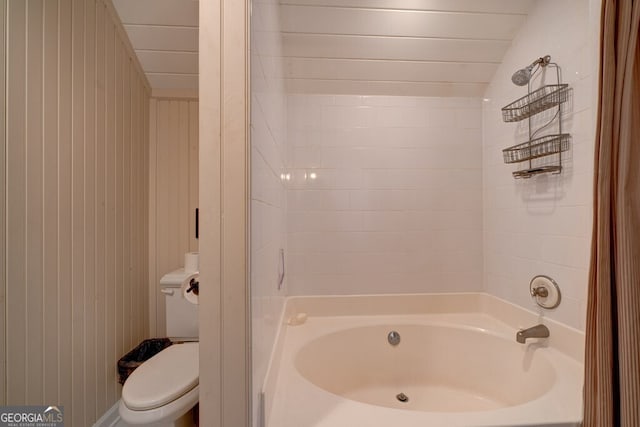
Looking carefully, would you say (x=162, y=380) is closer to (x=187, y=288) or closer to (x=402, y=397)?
(x=187, y=288)

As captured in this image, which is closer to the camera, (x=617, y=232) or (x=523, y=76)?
(x=617, y=232)

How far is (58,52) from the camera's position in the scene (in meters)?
1.31

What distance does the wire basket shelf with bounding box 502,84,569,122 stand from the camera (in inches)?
49.5

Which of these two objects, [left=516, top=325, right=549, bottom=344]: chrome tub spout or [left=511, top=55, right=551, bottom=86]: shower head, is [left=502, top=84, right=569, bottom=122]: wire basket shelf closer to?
[left=511, top=55, right=551, bottom=86]: shower head

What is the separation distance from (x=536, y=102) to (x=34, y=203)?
7.43ft

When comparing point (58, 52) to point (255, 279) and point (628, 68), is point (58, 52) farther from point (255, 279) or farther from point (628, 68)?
point (628, 68)

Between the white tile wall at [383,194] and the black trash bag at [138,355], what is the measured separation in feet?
3.53

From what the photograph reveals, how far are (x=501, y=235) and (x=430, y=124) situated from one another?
0.80 metres

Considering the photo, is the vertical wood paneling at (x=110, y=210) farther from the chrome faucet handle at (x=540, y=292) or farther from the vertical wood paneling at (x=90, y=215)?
the chrome faucet handle at (x=540, y=292)

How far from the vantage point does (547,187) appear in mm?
1348

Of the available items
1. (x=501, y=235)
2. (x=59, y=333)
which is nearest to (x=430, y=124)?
(x=501, y=235)

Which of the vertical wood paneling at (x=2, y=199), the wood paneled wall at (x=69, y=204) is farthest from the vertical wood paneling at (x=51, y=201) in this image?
the vertical wood paneling at (x=2, y=199)

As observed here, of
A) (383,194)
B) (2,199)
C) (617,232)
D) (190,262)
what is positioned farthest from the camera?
(190,262)

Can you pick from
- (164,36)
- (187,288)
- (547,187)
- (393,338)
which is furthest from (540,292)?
A: (164,36)
